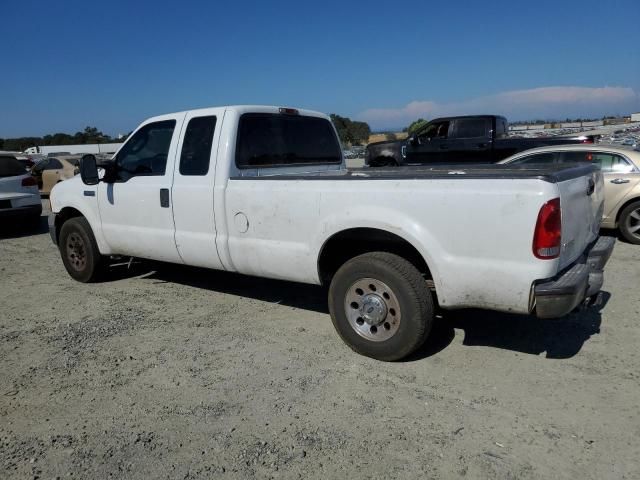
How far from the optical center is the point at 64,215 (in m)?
6.44

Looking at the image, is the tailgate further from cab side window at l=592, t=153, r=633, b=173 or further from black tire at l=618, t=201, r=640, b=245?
cab side window at l=592, t=153, r=633, b=173

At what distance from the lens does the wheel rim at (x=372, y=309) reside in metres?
3.77

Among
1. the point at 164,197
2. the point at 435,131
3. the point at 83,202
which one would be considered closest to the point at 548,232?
the point at 164,197

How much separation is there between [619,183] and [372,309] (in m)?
5.90

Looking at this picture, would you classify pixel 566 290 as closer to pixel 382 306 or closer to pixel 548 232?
pixel 548 232

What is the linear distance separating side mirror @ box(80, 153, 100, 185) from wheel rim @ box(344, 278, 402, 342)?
3319 millimetres

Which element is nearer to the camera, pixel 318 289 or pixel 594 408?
pixel 594 408

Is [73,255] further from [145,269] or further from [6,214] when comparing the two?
[6,214]

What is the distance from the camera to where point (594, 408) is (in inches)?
125

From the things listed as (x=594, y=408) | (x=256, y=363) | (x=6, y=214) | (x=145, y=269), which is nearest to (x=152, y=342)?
(x=256, y=363)

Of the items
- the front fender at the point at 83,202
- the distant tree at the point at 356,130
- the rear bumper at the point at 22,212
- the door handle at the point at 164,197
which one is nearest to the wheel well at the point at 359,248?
the door handle at the point at 164,197

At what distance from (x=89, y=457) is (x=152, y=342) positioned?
1.64 m

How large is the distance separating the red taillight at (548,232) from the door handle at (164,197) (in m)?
3.39

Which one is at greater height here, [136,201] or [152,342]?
[136,201]
